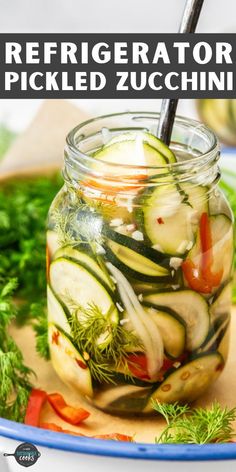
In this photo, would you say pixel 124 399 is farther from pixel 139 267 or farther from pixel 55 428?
pixel 139 267

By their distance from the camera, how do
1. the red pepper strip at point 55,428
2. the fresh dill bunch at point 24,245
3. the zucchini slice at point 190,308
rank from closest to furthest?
the zucchini slice at point 190,308 < the red pepper strip at point 55,428 < the fresh dill bunch at point 24,245

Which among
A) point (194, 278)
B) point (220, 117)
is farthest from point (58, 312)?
point (220, 117)

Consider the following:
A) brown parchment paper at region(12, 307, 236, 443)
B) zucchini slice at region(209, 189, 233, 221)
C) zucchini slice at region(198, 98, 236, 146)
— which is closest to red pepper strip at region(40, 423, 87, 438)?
brown parchment paper at region(12, 307, 236, 443)

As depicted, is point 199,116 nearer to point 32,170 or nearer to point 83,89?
point 32,170

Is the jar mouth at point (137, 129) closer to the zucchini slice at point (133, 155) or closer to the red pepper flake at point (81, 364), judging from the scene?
the zucchini slice at point (133, 155)

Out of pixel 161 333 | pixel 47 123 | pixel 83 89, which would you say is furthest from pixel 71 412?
pixel 47 123

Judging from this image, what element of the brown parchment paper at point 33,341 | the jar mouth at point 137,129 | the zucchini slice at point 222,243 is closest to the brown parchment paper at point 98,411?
the brown parchment paper at point 33,341
